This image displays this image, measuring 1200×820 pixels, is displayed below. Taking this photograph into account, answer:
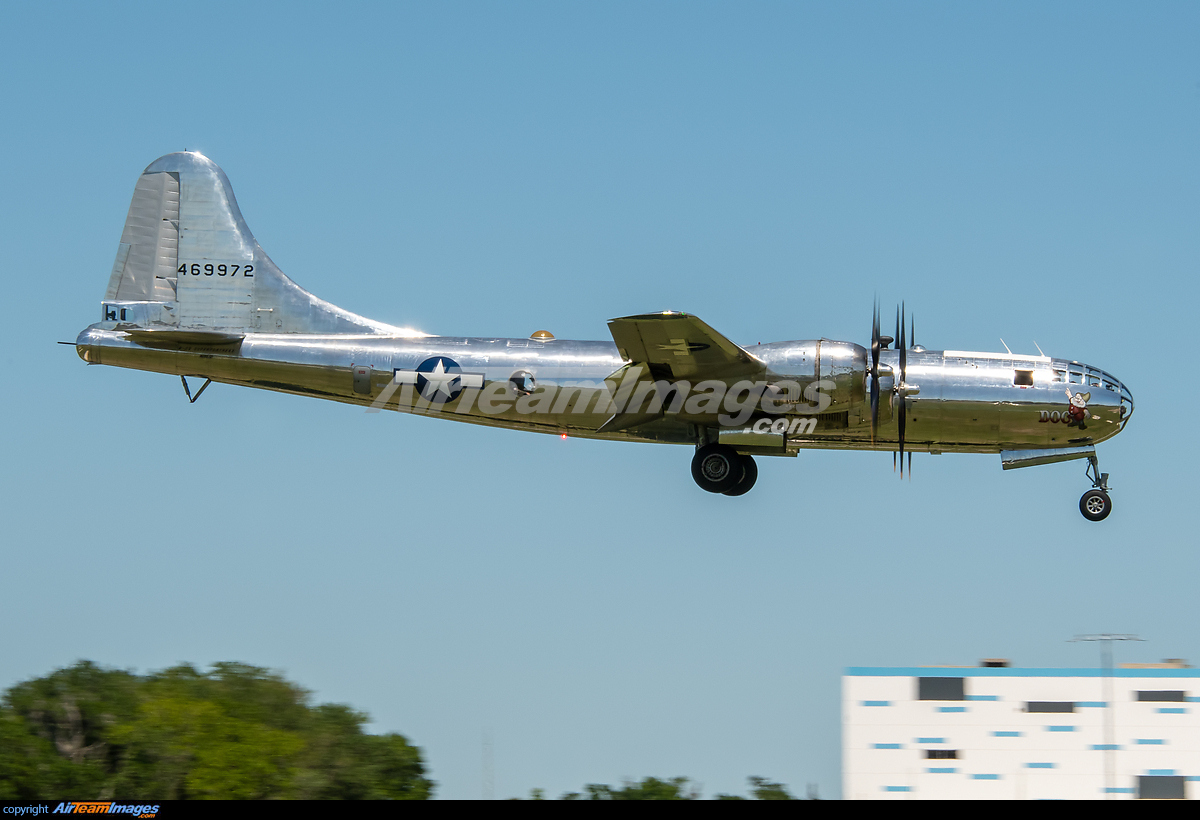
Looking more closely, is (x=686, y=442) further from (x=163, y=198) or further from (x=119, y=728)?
(x=119, y=728)

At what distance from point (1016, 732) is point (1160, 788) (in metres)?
4.03

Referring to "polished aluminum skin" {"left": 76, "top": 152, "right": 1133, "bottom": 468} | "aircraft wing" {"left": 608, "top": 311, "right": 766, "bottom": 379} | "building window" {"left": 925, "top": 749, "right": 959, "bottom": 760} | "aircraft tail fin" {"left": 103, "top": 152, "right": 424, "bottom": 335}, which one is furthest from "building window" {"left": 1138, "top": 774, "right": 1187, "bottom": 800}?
"aircraft tail fin" {"left": 103, "top": 152, "right": 424, "bottom": 335}

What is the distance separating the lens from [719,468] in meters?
24.8

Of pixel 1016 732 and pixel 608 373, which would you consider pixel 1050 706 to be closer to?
pixel 1016 732

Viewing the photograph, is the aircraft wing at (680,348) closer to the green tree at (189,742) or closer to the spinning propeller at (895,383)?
the spinning propeller at (895,383)

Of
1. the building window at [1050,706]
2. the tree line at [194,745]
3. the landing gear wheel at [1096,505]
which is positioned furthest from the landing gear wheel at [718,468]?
the building window at [1050,706]

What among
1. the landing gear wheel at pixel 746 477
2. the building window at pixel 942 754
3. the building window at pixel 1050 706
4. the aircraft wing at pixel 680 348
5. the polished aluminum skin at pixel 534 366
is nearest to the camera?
the aircraft wing at pixel 680 348

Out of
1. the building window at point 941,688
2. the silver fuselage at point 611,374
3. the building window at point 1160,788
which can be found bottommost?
the building window at point 1160,788

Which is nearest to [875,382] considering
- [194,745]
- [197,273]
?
[197,273]

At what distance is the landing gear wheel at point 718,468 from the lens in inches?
975

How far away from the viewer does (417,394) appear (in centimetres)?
2525

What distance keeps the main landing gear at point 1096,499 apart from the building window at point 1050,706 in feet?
53.0
